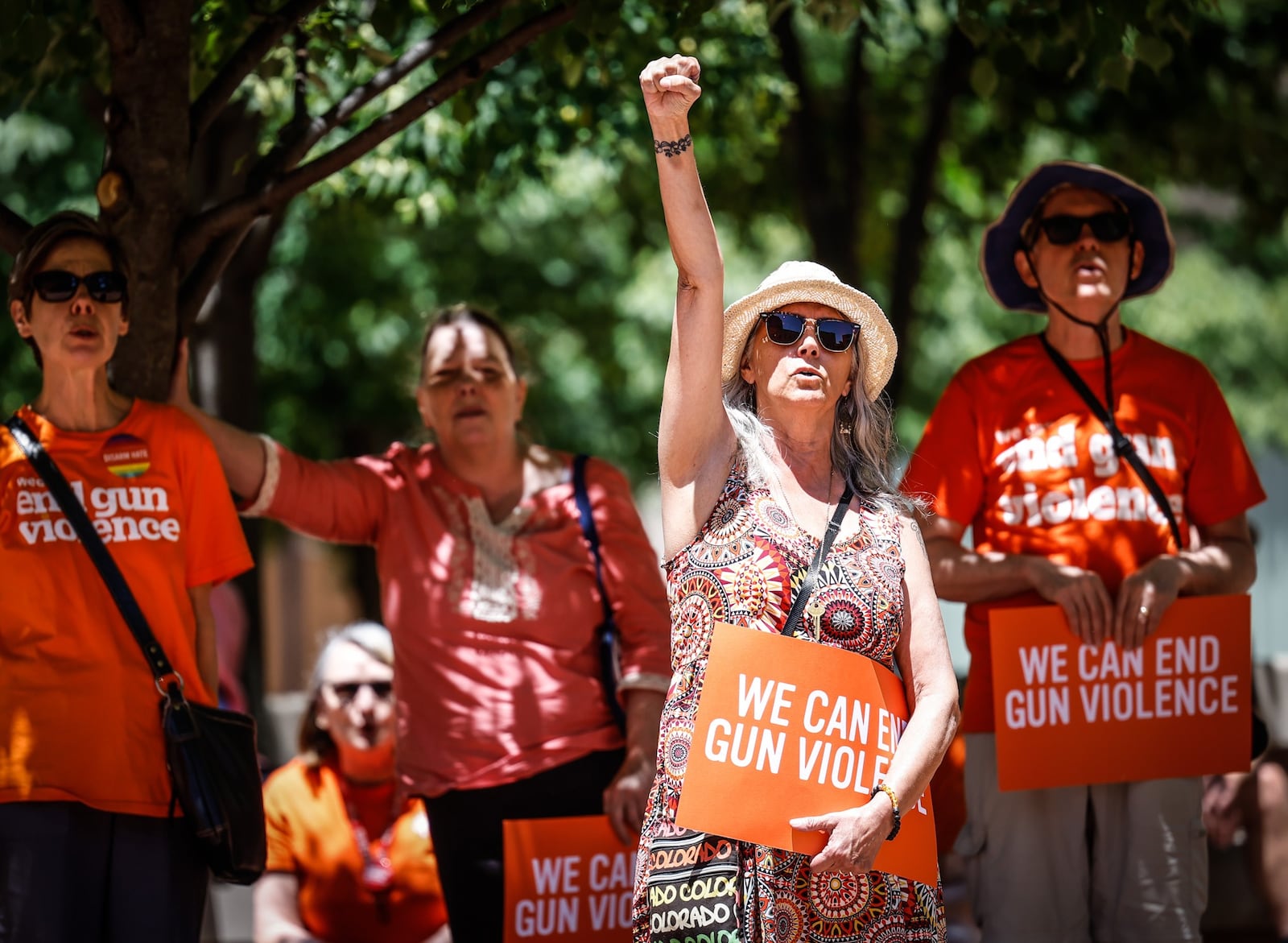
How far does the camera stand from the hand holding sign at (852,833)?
311cm

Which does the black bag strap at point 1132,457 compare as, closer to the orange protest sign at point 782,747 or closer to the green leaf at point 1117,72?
the green leaf at point 1117,72

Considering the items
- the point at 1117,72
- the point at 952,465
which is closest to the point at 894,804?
the point at 952,465

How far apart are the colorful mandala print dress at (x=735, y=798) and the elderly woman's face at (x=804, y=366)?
Answer: 7.4 inches

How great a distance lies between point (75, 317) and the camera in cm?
390

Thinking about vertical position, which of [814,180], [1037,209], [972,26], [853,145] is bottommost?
[1037,209]

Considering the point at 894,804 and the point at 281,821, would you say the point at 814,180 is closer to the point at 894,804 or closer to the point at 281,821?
the point at 281,821

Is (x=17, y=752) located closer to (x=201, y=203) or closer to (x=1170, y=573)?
(x=1170, y=573)

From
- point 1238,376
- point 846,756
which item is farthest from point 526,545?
point 1238,376

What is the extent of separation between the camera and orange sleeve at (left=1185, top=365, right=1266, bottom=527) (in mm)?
4305

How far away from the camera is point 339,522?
4.55 m

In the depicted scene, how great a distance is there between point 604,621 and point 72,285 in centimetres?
169

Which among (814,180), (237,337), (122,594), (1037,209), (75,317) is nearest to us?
(122,594)

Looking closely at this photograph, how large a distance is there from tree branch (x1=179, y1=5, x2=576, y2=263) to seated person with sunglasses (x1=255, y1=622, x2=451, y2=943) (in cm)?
176

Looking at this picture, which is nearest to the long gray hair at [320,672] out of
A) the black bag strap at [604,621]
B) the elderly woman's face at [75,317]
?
the black bag strap at [604,621]
